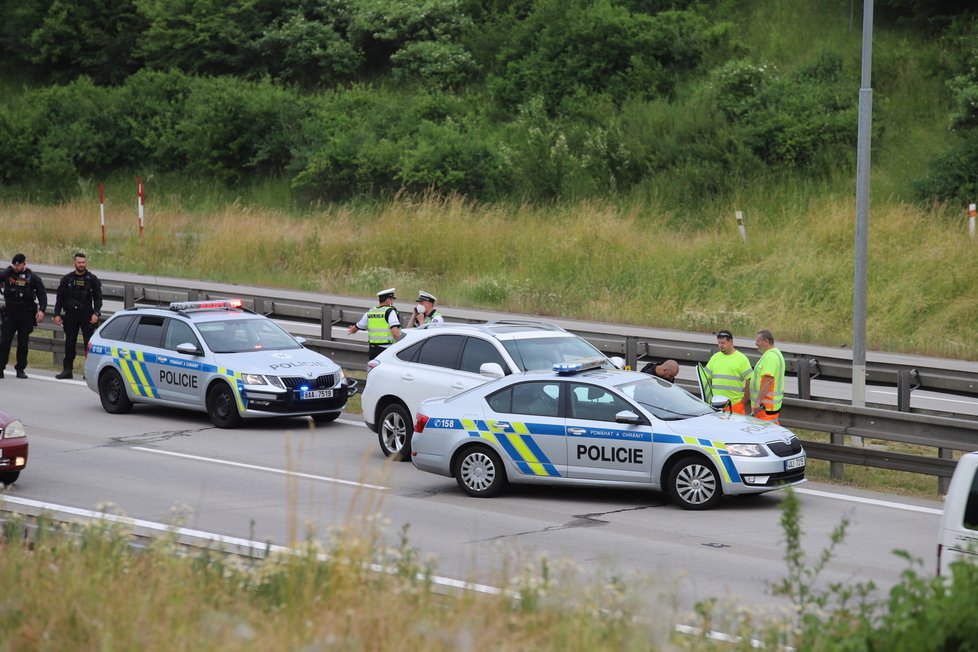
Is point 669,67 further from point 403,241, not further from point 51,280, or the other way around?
point 51,280

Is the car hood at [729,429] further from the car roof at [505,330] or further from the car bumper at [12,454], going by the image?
the car bumper at [12,454]

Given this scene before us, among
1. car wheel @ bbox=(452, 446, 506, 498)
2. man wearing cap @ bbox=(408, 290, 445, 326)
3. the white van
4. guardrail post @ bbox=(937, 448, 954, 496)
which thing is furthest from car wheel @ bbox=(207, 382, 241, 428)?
the white van

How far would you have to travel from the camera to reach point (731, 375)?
14.4 m

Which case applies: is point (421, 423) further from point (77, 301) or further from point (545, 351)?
point (77, 301)

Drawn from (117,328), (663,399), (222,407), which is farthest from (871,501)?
(117,328)

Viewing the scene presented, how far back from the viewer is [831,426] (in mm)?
14758

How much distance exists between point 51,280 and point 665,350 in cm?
1572

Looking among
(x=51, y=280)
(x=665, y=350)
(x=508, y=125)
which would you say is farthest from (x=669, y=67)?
(x=665, y=350)

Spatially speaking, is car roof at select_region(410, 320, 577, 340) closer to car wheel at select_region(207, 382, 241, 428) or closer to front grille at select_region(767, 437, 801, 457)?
car wheel at select_region(207, 382, 241, 428)

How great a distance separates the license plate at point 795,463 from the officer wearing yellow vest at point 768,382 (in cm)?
125

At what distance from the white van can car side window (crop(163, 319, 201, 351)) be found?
Result: 11695 mm

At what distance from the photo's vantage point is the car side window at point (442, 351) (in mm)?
15438

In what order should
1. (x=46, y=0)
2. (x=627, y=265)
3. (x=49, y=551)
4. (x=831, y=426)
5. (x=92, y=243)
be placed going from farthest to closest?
1. (x=46, y=0)
2. (x=92, y=243)
3. (x=627, y=265)
4. (x=831, y=426)
5. (x=49, y=551)

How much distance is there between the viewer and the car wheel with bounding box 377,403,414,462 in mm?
15383
